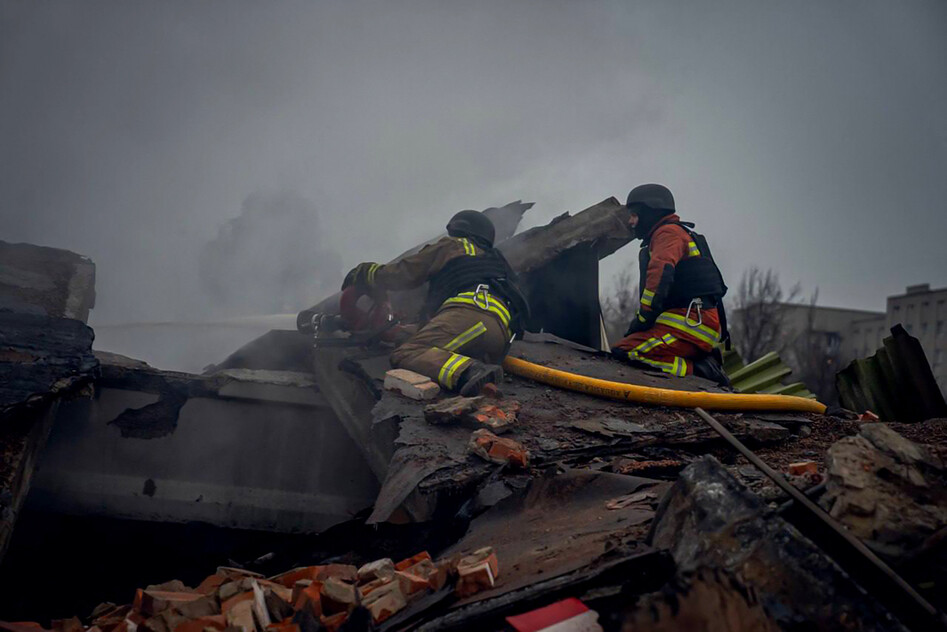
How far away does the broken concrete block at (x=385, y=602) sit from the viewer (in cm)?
186

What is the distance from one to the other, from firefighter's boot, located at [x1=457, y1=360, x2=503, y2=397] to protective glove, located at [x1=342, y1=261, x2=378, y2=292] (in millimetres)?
1333

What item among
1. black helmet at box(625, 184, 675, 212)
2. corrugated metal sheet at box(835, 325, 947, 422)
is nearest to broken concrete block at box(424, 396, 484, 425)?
black helmet at box(625, 184, 675, 212)

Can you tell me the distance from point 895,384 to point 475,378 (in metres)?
3.64

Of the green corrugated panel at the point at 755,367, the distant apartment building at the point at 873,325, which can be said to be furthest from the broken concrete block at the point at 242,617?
the distant apartment building at the point at 873,325

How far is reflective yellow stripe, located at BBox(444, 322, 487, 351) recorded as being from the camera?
4262 mm

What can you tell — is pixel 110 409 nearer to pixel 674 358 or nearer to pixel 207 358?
pixel 674 358

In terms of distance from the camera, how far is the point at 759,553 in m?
1.46

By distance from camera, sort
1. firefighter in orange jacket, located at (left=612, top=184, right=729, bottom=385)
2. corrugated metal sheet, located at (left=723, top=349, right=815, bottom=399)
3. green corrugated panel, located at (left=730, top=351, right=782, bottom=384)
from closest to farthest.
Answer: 1. firefighter in orange jacket, located at (left=612, top=184, right=729, bottom=385)
2. corrugated metal sheet, located at (left=723, top=349, right=815, bottom=399)
3. green corrugated panel, located at (left=730, top=351, right=782, bottom=384)

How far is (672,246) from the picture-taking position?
193 inches

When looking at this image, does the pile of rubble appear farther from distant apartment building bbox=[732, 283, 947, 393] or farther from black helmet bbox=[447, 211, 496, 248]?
distant apartment building bbox=[732, 283, 947, 393]

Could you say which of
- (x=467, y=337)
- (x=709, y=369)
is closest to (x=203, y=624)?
(x=467, y=337)

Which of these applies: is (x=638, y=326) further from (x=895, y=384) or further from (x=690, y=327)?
(x=895, y=384)

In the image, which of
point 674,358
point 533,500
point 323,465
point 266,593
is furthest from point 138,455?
point 674,358

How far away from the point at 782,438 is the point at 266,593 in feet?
9.21
